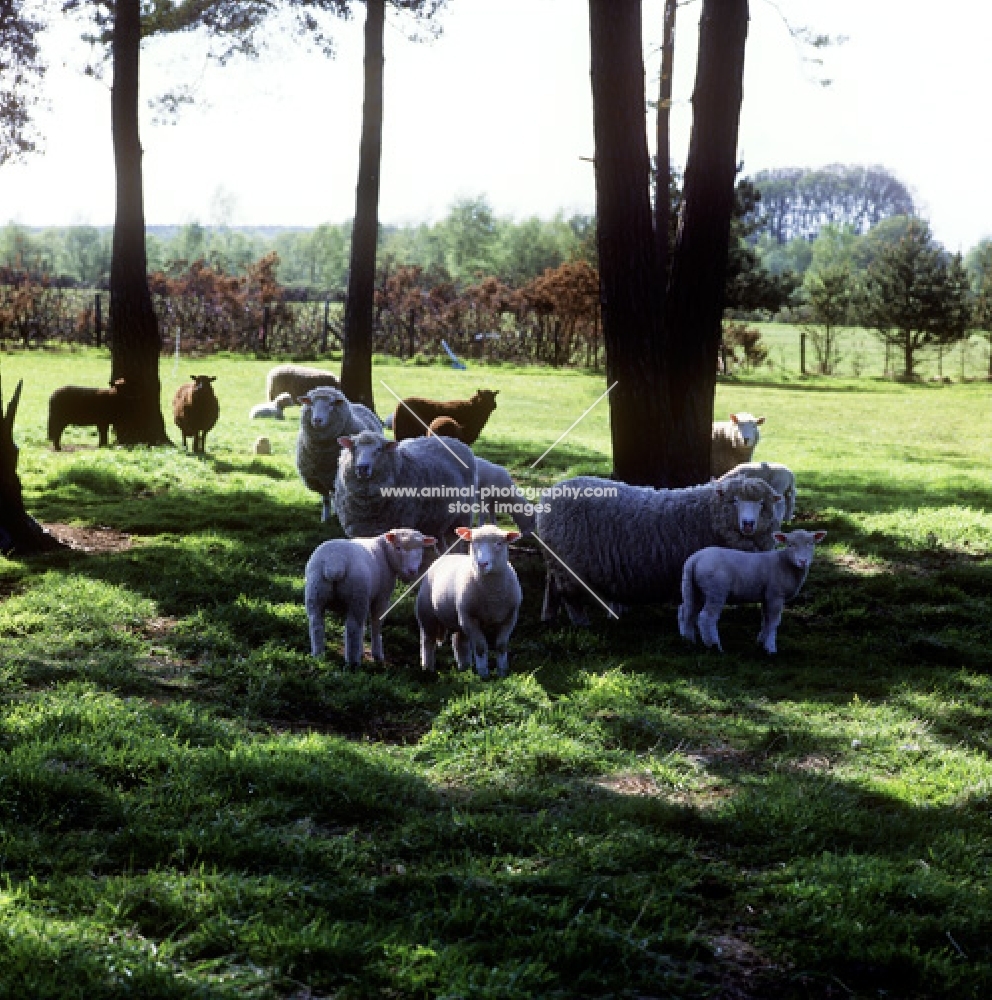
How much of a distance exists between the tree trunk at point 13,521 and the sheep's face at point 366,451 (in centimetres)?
275

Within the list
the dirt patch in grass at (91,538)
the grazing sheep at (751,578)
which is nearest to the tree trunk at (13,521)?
the dirt patch in grass at (91,538)

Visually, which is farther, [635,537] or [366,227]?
[366,227]

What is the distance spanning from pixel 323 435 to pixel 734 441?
4967 millimetres

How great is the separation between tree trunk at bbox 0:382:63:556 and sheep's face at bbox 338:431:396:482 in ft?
9.03

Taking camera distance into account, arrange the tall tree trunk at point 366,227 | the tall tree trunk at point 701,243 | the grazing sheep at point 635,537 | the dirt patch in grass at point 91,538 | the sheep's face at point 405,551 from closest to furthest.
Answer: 1. the sheep's face at point 405,551
2. the grazing sheep at point 635,537
3. the tall tree trunk at point 701,243
4. the dirt patch in grass at point 91,538
5. the tall tree trunk at point 366,227

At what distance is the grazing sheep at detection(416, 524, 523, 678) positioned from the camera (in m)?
6.21

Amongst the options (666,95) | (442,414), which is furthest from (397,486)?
(666,95)

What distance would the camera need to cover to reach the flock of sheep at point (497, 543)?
6.34m

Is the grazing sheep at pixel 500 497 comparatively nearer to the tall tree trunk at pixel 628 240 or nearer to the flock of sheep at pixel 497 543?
the flock of sheep at pixel 497 543

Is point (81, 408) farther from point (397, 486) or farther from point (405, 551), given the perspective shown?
point (405, 551)

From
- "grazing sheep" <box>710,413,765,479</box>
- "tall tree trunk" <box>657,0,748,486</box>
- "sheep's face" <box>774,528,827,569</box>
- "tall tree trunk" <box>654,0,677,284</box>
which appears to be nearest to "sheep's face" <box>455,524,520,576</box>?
"sheep's face" <box>774,528,827,569</box>

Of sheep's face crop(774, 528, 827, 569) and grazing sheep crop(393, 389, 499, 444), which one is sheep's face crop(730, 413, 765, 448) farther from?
sheep's face crop(774, 528, 827, 569)

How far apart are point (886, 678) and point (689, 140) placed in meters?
4.94

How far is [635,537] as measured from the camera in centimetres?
764
